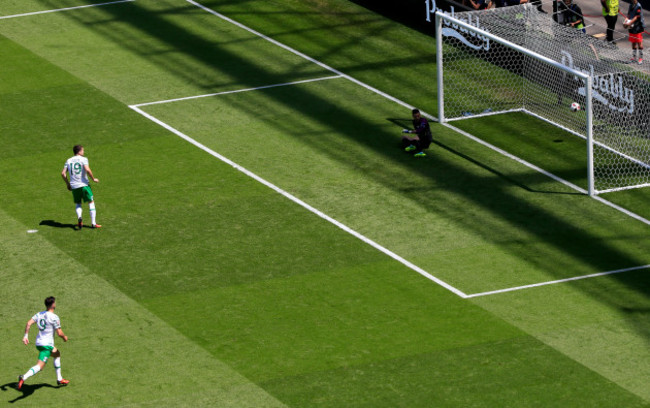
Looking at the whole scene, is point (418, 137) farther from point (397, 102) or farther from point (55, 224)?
point (55, 224)

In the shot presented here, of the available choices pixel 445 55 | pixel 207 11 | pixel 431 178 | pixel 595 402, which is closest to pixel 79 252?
pixel 431 178

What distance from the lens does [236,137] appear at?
3244 centimetres

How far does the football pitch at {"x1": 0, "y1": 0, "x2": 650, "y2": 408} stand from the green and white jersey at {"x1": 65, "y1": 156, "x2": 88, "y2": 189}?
46.1 inches

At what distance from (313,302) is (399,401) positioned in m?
3.94

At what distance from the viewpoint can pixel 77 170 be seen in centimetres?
2667

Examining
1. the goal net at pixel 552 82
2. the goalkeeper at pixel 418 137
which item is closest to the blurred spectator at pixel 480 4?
the goal net at pixel 552 82

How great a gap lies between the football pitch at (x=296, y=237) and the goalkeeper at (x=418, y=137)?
37cm

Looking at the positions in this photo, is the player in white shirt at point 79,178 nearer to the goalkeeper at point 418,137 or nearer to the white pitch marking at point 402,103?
the goalkeeper at point 418,137

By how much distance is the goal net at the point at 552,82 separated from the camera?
98.3 ft

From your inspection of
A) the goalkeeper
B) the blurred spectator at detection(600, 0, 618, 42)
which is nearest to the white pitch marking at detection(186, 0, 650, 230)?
the goalkeeper

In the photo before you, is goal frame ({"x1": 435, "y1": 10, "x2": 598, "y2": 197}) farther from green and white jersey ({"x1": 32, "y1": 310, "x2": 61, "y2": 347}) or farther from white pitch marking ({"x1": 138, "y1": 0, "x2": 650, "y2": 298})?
green and white jersey ({"x1": 32, "y1": 310, "x2": 61, "y2": 347})

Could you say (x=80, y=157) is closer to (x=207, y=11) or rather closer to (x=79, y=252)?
(x=79, y=252)

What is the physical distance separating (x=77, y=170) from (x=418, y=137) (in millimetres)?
8678

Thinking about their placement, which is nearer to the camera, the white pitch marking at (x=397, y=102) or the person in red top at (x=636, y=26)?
the white pitch marking at (x=397, y=102)
